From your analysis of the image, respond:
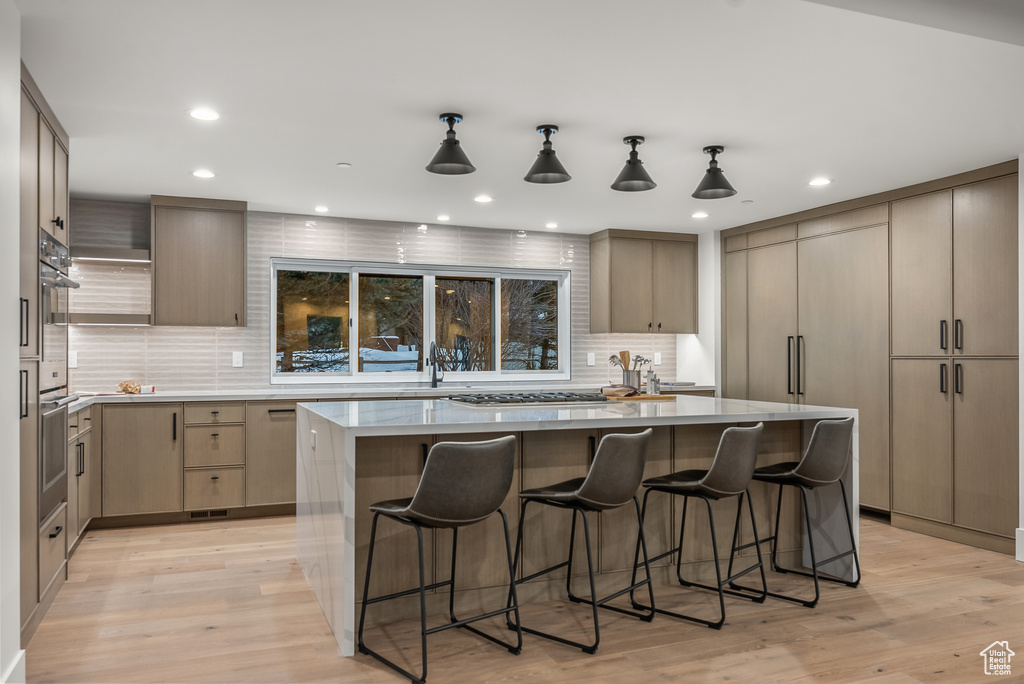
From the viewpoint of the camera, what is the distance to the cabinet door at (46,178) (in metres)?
3.24

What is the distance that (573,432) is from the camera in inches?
137

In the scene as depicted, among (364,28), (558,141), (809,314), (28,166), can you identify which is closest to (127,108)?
(28,166)

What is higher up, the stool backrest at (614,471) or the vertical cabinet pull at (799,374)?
the vertical cabinet pull at (799,374)

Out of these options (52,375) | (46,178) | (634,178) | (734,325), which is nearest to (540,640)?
(634,178)

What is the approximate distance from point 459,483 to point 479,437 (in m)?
0.64

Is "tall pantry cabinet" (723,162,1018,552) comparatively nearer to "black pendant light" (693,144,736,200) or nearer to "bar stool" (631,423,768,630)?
"black pendant light" (693,144,736,200)

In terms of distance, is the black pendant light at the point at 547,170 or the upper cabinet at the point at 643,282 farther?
the upper cabinet at the point at 643,282

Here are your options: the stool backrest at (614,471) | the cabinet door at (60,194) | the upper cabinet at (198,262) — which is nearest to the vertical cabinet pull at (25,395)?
the cabinet door at (60,194)

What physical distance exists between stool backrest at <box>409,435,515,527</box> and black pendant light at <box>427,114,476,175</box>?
1397mm

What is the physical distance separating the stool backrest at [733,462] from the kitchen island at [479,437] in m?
0.24

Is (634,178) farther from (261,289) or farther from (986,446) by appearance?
(261,289)

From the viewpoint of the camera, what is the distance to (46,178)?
3342 mm

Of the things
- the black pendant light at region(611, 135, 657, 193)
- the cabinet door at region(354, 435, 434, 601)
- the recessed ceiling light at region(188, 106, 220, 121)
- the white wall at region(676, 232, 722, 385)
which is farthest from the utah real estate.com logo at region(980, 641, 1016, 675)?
the white wall at region(676, 232, 722, 385)

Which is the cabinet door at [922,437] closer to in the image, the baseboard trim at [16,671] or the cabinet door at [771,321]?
the cabinet door at [771,321]
